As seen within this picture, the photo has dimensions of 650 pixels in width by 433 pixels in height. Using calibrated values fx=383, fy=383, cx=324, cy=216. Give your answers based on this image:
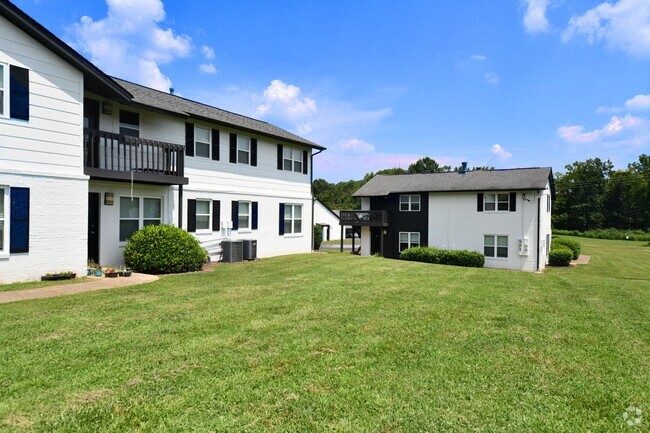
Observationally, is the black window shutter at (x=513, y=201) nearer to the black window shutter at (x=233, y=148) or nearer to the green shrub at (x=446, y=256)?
the green shrub at (x=446, y=256)

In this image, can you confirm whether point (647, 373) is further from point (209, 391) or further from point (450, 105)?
point (450, 105)

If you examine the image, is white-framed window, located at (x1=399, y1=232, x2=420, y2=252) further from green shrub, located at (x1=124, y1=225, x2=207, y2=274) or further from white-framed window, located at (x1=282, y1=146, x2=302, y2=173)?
green shrub, located at (x1=124, y1=225, x2=207, y2=274)

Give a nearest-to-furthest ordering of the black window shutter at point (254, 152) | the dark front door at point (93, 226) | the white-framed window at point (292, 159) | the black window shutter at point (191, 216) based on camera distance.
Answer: the dark front door at point (93, 226) < the black window shutter at point (191, 216) < the black window shutter at point (254, 152) < the white-framed window at point (292, 159)

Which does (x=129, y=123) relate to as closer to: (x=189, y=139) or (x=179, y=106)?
(x=189, y=139)

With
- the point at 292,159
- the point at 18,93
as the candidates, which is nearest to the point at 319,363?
the point at 18,93

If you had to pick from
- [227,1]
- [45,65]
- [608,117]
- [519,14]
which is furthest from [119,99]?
[608,117]

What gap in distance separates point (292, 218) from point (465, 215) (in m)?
13.7

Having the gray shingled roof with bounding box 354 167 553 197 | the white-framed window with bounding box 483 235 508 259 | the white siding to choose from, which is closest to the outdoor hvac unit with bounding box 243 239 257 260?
the white siding

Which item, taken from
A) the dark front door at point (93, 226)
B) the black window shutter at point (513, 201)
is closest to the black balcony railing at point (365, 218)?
the black window shutter at point (513, 201)

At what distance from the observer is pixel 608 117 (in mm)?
34375

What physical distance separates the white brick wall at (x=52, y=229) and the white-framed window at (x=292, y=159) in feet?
32.0

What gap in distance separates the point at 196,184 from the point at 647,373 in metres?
13.8

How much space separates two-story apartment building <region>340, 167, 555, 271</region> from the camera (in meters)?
24.7

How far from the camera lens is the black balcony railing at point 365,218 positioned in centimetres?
2939
